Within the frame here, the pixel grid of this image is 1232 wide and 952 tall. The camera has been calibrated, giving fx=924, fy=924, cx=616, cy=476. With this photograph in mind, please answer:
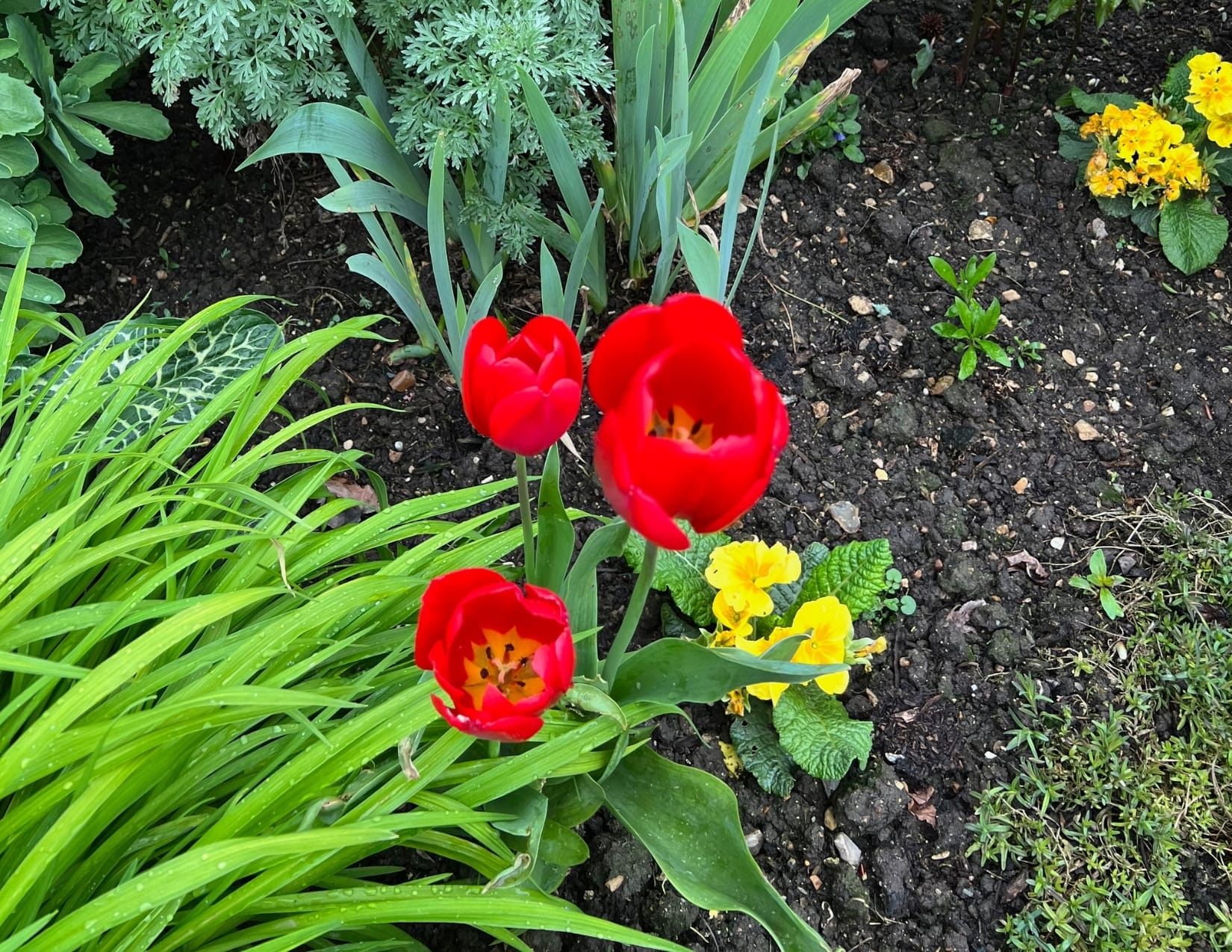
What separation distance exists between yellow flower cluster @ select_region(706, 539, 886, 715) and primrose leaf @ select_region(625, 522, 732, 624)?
0.27 ft

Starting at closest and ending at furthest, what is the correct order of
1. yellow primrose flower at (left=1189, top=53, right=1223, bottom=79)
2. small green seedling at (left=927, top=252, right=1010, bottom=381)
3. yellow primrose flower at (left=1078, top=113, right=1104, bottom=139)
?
small green seedling at (left=927, top=252, right=1010, bottom=381) < yellow primrose flower at (left=1189, top=53, right=1223, bottom=79) < yellow primrose flower at (left=1078, top=113, right=1104, bottom=139)

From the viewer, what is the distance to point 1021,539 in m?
1.75

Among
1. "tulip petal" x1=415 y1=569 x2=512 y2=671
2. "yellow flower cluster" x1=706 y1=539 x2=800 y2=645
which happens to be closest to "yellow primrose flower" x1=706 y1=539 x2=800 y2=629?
"yellow flower cluster" x1=706 y1=539 x2=800 y2=645

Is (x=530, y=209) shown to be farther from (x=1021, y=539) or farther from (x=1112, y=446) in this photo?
(x=1112, y=446)

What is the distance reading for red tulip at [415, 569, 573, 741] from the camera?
0.77 metres

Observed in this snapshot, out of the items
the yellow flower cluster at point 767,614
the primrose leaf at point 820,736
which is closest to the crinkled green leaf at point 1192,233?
the yellow flower cluster at point 767,614

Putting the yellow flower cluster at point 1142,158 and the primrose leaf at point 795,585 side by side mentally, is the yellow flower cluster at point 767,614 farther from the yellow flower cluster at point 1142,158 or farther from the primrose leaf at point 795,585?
the yellow flower cluster at point 1142,158

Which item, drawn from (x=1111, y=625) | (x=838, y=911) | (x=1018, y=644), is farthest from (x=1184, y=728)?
(x=838, y=911)

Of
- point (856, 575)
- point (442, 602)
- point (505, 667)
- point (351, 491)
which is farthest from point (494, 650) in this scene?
point (351, 491)

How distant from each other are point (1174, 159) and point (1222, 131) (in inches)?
4.1

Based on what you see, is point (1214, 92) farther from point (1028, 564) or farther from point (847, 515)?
point (847, 515)

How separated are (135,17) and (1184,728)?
2150mm

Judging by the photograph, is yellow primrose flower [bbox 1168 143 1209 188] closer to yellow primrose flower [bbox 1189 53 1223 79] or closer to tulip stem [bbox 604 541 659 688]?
yellow primrose flower [bbox 1189 53 1223 79]

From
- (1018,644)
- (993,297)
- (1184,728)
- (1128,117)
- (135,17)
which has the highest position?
(135,17)
